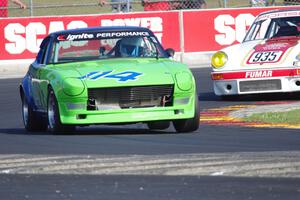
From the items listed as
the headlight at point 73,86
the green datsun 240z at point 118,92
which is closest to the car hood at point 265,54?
the green datsun 240z at point 118,92

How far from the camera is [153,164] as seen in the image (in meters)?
9.19

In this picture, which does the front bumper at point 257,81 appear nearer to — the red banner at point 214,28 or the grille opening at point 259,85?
the grille opening at point 259,85

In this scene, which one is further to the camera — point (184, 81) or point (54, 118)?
point (54, 118)

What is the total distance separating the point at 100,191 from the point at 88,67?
14.8 ft

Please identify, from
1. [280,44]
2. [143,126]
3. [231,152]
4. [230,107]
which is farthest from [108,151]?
[280,44]

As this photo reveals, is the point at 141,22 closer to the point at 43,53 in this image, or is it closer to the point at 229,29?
the point at 229,29

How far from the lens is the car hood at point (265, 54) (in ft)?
52.2

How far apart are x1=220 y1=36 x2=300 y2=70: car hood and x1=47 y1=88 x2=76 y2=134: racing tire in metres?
4.53

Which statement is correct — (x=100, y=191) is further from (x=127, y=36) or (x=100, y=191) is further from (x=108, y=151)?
(x=127, y=36)

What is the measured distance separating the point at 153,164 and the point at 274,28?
27.7 feet

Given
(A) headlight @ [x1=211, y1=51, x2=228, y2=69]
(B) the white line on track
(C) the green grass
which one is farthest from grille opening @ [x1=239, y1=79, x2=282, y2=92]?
(B) the white line on track

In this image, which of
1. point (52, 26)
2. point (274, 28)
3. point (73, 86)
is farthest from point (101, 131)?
point (52, 26)

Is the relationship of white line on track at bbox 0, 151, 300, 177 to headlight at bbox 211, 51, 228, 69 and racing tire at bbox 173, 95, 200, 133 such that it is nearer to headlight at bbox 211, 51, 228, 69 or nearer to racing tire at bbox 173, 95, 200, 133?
racing tire at bbox 173, 95, 200, 133

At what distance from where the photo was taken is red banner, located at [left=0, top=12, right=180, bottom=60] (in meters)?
24.5
